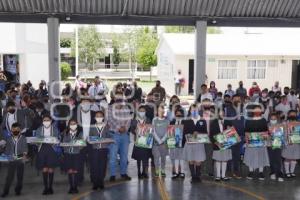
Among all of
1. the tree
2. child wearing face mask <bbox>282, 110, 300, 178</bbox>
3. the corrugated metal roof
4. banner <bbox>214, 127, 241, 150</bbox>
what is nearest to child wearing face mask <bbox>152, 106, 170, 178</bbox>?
banner <bbox>214, 127, 241, 150</bbox>

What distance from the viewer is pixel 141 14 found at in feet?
47.6

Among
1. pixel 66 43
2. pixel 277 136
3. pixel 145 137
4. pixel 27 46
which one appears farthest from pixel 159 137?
pixel 66 43

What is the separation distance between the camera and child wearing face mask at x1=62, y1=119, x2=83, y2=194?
374 inches

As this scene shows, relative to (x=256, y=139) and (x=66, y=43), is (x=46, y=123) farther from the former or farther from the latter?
(x=66, y=43)

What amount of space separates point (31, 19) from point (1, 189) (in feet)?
22.2

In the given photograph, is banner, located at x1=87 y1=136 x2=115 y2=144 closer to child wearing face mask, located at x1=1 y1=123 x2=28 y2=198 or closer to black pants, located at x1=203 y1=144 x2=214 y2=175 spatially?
child wearing face mask, located at x1=1 y1=123 x2=28 y2=198

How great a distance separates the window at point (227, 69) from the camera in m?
Result: 28.3

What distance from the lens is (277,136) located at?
34.4 feet

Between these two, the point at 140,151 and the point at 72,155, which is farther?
the point at 140,151

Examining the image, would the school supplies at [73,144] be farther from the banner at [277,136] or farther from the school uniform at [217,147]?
the banner at [277,136]

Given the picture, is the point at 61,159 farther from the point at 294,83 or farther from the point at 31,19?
the point at 294,83

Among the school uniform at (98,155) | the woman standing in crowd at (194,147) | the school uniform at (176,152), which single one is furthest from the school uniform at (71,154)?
the woman standing in crowd at (194,147)

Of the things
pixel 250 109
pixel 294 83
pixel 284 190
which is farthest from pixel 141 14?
pixel 294 83

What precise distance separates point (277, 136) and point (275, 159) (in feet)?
1.88
